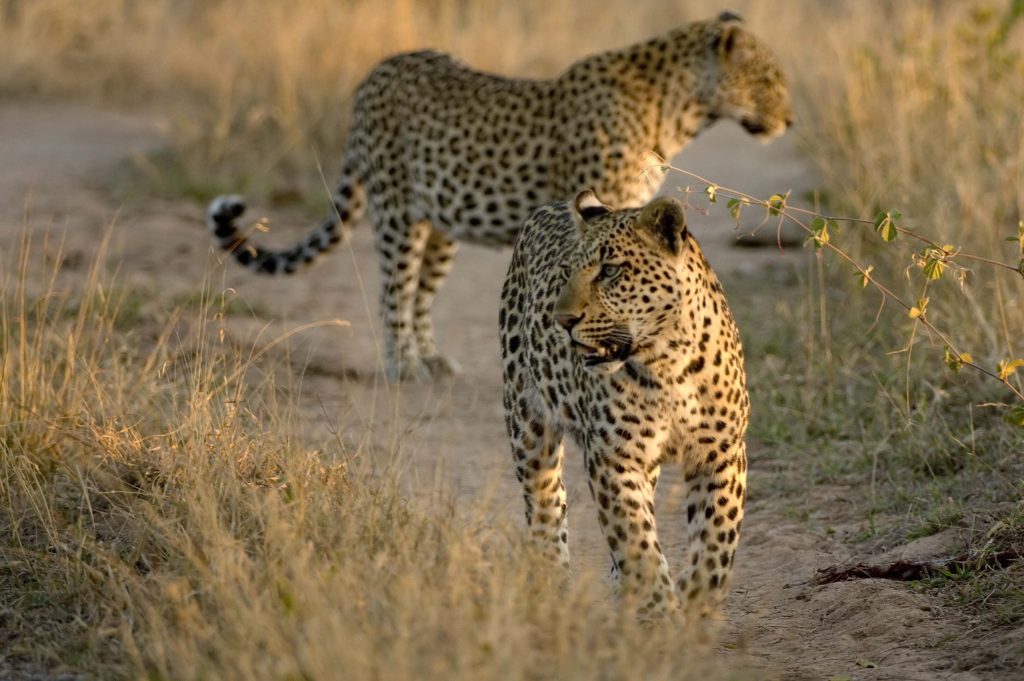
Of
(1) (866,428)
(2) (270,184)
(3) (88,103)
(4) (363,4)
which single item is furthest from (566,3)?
(1) (866,428)

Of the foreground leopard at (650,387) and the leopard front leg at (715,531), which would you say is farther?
the leopard front leg at (715,531)

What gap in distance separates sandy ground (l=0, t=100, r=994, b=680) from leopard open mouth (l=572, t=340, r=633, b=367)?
47 cm

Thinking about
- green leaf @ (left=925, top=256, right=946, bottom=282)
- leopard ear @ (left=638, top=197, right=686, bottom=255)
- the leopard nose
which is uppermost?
leopard ear @ (left=638, top=197, right=686, bottom=255)

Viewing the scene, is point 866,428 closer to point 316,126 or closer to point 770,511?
point 770,511

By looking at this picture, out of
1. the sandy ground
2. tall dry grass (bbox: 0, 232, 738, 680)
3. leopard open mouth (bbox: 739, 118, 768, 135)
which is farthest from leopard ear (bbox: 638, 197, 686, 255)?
leopard open mouth (bbox: 739, 118, 768, 135)

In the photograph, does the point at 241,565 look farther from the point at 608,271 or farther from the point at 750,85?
the point at 750,85

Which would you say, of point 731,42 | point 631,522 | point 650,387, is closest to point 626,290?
point 650,387

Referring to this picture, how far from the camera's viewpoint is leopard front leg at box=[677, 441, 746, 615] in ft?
17.0

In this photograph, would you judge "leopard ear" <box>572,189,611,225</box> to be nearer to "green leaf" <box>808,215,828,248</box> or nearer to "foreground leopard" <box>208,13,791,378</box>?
"green leaf" <box>808,215,828,248</box>

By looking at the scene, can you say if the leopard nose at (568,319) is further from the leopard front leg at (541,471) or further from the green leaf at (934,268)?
the green leaf at (934,268)

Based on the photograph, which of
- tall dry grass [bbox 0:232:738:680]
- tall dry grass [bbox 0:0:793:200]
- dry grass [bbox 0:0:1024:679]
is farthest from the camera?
tall dry grass [bbox 0:0:793:200]

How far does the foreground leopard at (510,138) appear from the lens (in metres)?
8.52

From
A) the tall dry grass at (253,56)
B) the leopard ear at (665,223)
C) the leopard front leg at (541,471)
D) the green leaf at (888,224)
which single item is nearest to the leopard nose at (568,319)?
the leopard ear at (665,223)

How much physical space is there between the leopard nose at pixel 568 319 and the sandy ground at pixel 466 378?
1.62 feet
